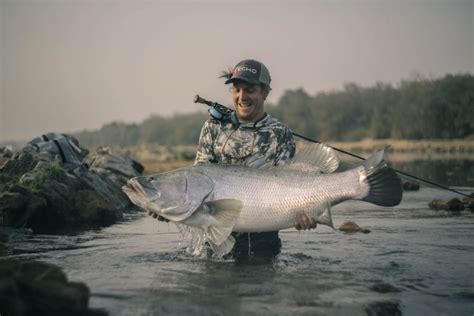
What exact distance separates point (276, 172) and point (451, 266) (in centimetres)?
245

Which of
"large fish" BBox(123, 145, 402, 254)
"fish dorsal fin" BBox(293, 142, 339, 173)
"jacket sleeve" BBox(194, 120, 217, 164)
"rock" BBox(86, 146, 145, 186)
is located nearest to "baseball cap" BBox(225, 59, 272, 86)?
"jacket sleeve" BBox(194, 120, 217, 164)

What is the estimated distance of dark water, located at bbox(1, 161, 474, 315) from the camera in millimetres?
5426

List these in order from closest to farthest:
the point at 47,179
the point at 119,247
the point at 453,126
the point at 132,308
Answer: the point at 132,308, the point at 119,247, the point at 47,179, the point at 453,126

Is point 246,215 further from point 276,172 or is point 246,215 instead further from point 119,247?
point 119,247

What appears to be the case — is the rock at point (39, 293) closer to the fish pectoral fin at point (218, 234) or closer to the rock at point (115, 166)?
the fish pectoral fin at point (218, 234)

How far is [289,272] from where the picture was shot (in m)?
6.62

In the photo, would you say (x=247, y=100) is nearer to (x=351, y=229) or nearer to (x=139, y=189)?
(x=139, y=189)

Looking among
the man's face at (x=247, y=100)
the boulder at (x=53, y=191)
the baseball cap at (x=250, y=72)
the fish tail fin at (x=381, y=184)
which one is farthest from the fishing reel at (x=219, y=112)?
the boulder at (x=53, y=191)

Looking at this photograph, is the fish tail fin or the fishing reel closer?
the fish tail fin

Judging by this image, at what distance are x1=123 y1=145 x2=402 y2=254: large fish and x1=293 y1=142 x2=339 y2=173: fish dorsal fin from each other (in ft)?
0.59

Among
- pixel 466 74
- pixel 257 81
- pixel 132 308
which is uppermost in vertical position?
pixel 466 74

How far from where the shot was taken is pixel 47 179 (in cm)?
1164

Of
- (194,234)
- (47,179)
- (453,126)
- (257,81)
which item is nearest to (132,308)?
(194,234)

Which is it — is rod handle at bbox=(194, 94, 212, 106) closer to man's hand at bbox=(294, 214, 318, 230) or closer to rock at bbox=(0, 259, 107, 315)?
man's hand at bbox=(294, 214, 318, 230)
